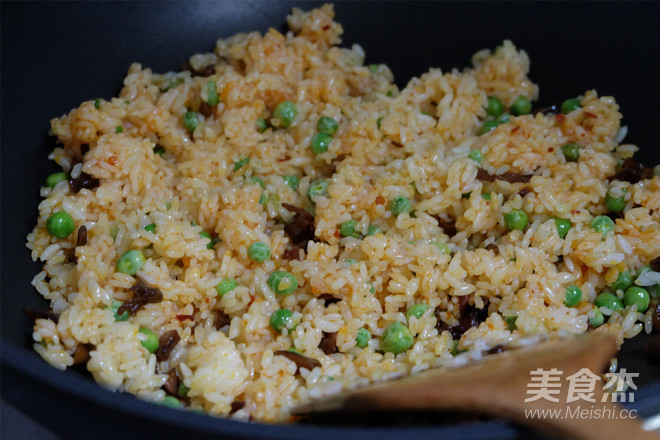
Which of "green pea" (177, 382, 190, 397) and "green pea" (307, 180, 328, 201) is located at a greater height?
"green pea" (307, 180, 328, 201)

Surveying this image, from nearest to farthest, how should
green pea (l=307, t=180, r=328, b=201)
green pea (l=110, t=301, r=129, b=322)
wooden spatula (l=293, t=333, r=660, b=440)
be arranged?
wooden spatula (l=293, t=333, r=660, b=440), green pea (l=110, t=301, r=129, b=322), green pea (l=307, t=180, r=328, b=201)

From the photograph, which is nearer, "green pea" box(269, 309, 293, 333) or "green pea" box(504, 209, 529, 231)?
"green pea" box(269, 309, 293, 333)

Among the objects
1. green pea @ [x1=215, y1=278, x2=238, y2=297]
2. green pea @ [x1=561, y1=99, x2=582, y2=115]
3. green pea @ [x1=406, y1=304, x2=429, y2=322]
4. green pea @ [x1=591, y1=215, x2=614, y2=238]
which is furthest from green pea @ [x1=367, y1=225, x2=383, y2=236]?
green pea @ [x1=561, y1=99, x2=582, y2=115]

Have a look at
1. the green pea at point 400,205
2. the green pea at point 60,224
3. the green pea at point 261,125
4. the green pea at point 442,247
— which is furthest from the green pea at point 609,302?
the green pea at point 60,224

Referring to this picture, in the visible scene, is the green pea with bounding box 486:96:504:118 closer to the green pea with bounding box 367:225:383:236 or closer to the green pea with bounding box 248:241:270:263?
the green pea with bounding box 367:225:383:236

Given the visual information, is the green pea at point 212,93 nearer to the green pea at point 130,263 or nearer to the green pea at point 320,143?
the green pea at point 320,143

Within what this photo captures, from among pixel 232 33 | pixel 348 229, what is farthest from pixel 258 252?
pixel 232 33
